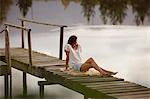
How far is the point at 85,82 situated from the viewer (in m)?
3.07

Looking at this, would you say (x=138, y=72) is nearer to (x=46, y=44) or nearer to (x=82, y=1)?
(x=82, y=1)

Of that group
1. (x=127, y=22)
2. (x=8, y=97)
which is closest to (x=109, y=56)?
(x=127, y=22)

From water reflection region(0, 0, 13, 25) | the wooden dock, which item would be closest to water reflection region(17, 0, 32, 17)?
water reflection region(0, 0, 13, 25)

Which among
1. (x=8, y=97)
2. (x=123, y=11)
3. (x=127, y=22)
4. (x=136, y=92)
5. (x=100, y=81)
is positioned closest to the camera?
(x=136, y=92)

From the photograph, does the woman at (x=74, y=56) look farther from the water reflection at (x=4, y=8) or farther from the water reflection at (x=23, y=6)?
the water reflection at (x=23, y=6)

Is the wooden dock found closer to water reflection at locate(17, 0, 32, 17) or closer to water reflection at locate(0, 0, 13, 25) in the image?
water reflection at locate(0, 0, 13, 25)

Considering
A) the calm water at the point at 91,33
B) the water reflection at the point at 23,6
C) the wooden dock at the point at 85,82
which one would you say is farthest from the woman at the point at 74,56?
the water reflection at the point at 23,6

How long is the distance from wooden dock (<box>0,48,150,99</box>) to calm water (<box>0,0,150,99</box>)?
0.61 metres

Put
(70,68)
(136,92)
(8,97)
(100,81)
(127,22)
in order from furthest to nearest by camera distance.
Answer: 1. (127,22)
2. (8,97)
3. (70,68)
4. (100,81)
5. (136,92)

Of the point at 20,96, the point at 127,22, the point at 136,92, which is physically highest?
the point at 127,22

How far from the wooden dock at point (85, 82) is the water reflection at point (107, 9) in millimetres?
899

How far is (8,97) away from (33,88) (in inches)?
37.4

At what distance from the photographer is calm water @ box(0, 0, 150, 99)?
194 inches

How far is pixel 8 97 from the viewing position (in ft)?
13.0
